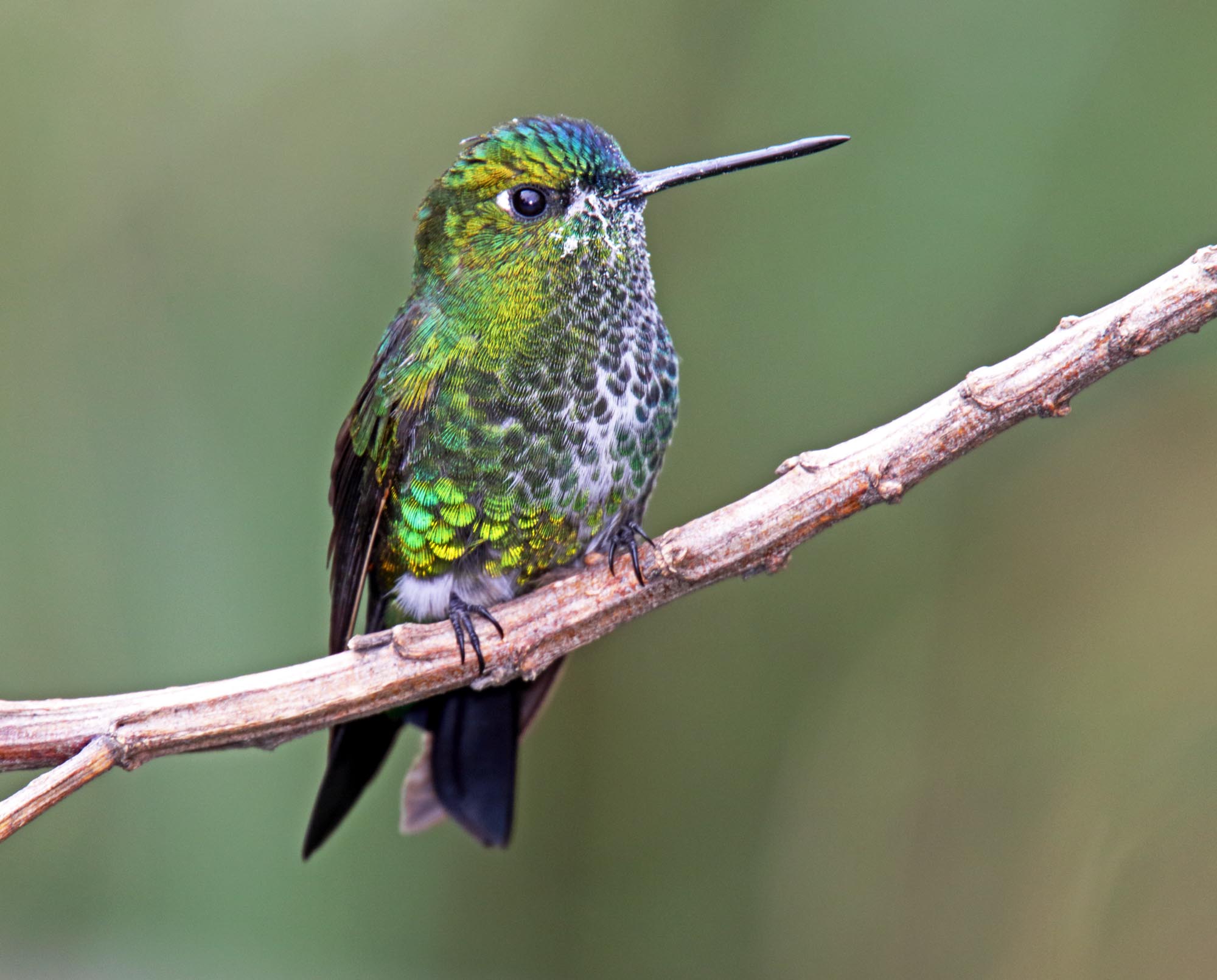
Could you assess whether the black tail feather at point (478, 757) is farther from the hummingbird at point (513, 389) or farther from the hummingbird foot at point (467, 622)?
the hummingbird foot at point (467, 622)

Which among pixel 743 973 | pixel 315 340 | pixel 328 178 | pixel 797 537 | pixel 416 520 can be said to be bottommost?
pixel 743 973

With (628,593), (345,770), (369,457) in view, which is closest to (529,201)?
(369,457)

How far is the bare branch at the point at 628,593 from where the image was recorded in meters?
1.91

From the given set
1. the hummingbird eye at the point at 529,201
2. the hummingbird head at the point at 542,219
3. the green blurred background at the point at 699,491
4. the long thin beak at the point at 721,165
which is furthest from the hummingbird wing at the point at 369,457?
the green blurred background at the point at 699,491

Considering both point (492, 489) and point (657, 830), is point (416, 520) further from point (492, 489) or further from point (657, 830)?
point (657, 830)

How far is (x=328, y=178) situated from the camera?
419 centimetres

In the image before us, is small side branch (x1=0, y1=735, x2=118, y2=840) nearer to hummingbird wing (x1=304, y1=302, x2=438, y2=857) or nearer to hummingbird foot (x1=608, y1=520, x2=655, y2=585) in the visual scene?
hummingbird wing (x1=304, y1=302, x2=438, y2=857)

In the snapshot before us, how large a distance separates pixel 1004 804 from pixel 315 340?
2.74m

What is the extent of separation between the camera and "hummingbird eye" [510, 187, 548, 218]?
2.54 metres

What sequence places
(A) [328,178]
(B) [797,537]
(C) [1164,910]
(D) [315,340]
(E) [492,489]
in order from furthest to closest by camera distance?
(A) [328,178] → (D) [315,340] → (C) [1164,910] → (E) [492,489] → (B) [797,537]

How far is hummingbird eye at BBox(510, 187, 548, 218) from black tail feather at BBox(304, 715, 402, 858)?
1248 millimetres

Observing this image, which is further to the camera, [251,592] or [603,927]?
[603,927]

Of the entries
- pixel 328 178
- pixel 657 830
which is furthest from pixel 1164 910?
pixel 328 178

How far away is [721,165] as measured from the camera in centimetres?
236
